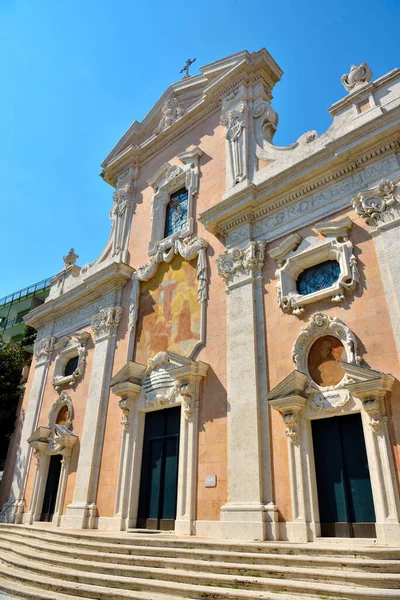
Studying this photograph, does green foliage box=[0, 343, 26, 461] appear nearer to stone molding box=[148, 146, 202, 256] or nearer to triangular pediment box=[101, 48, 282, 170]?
triangular pediment box=[101, 48, 282, 170]

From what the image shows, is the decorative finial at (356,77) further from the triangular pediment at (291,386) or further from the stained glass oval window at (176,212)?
the triangular pediment at (291,386)

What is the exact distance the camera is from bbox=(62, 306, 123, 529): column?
44.4 feet

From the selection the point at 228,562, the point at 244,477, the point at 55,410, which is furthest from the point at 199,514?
the point at 55,410

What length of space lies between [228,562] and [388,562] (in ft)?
8.69

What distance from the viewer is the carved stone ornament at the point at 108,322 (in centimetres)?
1572

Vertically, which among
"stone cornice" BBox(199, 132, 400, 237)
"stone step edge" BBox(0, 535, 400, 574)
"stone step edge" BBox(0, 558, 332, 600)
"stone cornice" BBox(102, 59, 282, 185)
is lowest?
"stone step edge" BBox(0, 558, 332, 600)

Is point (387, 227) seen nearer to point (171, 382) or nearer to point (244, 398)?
point (244, 398)

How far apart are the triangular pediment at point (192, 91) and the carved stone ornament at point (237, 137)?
1367mm

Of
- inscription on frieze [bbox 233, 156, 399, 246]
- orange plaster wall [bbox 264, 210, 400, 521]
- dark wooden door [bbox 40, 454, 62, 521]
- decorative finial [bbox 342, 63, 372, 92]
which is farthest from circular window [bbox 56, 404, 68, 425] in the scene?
decorative finial [bbox 342, 63, 372, 92]

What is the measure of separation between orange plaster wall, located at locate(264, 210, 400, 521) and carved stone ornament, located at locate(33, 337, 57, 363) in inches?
426

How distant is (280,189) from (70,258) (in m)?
11.6

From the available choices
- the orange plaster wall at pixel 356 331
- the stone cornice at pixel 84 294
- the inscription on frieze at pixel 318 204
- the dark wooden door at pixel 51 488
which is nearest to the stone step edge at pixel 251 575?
the orange plaster wall at pixel 356 331

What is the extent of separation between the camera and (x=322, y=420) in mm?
9438

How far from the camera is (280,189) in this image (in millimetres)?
11898
